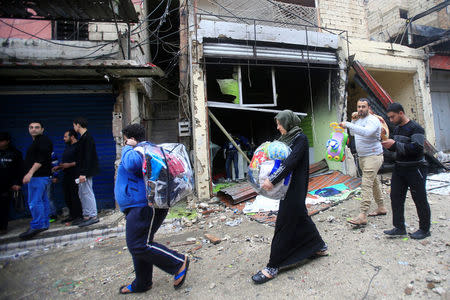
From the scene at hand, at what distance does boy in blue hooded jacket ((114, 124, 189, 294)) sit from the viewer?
6.70 feet

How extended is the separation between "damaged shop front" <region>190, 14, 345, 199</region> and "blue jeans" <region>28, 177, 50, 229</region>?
2818 millimetres

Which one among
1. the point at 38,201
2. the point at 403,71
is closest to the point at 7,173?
the point at 38,201

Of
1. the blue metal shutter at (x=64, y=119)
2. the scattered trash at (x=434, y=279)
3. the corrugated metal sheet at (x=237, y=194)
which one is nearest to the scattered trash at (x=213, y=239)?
the corrugated metal sheet at (x=237, y=194)

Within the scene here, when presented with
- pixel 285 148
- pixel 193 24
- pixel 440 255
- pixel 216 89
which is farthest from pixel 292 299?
pixel 216 89

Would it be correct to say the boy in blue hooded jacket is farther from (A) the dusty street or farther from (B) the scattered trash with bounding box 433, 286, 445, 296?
(B) the scattered trash with bounding box 433, 286, 445, 296

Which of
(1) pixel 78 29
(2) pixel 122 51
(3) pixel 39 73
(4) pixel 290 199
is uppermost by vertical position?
(1) pixel 78 29

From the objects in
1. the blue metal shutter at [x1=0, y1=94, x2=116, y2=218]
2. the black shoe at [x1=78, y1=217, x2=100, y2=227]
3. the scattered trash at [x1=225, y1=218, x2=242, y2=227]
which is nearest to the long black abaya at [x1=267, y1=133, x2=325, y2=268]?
the scattered trash at [x1=225, y1=218, x2=242, y2=227]

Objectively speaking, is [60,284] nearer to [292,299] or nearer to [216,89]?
[292,299]

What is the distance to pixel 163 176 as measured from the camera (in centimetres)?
200

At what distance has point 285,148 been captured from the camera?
222cm

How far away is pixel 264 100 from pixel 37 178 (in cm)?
743

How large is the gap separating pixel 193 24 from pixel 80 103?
3.29 meters

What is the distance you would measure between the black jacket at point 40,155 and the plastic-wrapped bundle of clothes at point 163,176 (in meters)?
2.85

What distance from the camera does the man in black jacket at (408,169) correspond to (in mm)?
→ 2618
